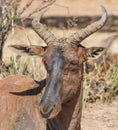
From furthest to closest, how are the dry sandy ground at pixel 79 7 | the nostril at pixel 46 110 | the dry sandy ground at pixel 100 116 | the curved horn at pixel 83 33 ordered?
the dry sandy ground at pixel 79 7 < the dry sandy ground at pixel 100 116 < the curved horn at pixel 83 33 < the nostril at pixel 46 110

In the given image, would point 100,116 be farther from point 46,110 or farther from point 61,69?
point 46,110

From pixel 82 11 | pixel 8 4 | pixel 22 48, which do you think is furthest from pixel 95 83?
pixel 82 11

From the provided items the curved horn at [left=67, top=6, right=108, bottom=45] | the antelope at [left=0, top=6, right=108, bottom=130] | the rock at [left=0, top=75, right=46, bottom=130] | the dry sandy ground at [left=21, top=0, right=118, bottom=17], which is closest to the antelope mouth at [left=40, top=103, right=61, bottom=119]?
the antelope at [left=0, top=6, right=108, bottom=130]

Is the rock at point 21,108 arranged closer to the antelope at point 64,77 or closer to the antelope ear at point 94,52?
the antelope at point 64,77

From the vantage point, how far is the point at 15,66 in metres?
10.4

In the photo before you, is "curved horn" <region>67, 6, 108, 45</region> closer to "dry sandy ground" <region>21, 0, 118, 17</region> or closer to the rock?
the rock

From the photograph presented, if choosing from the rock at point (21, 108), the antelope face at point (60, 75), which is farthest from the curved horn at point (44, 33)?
the rock at point (21, 108)

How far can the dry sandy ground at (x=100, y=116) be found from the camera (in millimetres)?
9790

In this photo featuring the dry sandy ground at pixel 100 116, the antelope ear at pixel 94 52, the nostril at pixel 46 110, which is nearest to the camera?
the nostril at pixel 46 110

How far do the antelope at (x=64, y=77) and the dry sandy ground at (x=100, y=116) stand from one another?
2422 mm

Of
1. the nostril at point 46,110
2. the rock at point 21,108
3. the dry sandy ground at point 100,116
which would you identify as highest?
the nostril at point 46,110

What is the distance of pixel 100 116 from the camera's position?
10.3m

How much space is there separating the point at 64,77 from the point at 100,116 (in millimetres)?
Answer: 3676

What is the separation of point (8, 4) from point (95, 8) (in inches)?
471
